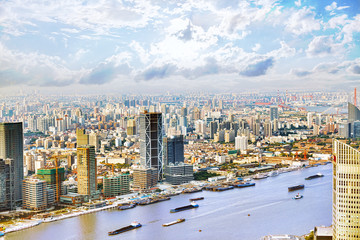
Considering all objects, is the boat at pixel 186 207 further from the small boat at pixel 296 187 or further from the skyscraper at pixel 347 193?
the skyscraper at pixel 347 193

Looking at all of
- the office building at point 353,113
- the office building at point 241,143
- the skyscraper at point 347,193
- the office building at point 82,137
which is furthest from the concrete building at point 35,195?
the office building at point 241,143

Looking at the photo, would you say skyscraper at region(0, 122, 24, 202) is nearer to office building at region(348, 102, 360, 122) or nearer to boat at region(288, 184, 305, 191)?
boat at region(288, 184, 305, 191)

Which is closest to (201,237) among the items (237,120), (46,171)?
(46,171)

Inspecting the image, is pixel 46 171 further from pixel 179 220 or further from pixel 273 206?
pixel 273 206

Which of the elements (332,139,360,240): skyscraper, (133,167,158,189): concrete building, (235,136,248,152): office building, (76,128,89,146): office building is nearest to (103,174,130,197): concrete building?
(133,167,158,189): concrete building

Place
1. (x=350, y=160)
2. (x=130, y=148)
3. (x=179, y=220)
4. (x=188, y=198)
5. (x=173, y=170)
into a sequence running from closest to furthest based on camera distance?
(x=350, y=160), (x=179, y=220), (x=188, y=198), (x=173, y=170), (x=130, y=148)

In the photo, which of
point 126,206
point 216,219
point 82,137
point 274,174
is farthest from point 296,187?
point 82,137
